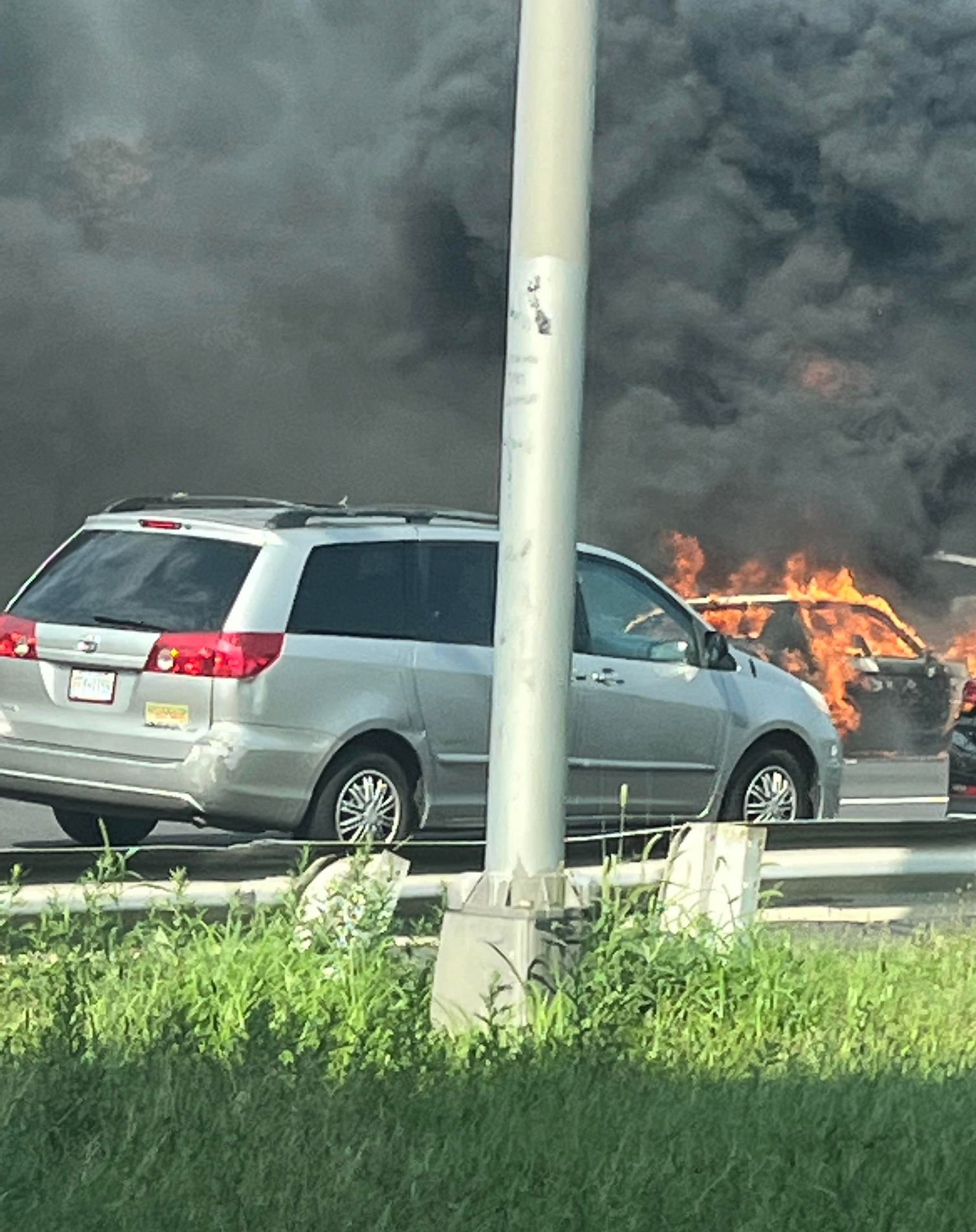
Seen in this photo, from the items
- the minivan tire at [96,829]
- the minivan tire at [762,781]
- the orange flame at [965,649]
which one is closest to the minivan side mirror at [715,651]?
the minivan tire at [762,781]

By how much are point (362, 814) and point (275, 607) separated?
1122 mm

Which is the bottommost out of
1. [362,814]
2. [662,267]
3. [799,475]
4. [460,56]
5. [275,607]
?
[362,814]

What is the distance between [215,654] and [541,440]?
195 inches

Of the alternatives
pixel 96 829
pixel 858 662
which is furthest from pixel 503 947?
pixel 858 662

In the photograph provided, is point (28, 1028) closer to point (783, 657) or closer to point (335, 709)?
point (335, 709)

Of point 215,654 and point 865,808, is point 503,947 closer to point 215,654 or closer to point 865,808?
point 215,654

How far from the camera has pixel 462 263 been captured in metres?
31.7

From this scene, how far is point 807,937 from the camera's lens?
10.5 m

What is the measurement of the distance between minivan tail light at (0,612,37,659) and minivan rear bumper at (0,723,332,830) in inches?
17.3

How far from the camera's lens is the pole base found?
26.4ft

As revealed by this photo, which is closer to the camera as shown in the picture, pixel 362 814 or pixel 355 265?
pixel 362 814

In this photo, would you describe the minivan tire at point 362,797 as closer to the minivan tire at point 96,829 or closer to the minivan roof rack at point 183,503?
the minivan roof rack at point 183,503

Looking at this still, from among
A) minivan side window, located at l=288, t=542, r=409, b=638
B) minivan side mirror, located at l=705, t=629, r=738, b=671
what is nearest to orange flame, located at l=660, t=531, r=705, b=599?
minivan side mirror, located at l=705, t=629, r=738, b=671

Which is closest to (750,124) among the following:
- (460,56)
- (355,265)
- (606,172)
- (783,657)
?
(606,172)
